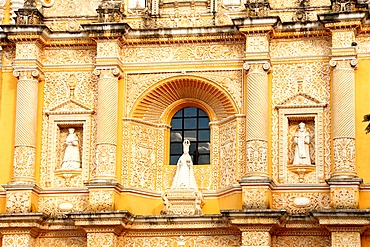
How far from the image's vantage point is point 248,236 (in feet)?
75.6

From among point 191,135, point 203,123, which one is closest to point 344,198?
point 203,123

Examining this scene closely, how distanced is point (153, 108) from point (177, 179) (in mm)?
1893

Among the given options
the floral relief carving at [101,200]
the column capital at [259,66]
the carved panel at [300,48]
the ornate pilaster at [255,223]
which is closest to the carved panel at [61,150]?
the floral relief carving at [101,200]

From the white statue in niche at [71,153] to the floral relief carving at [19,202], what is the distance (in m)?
1.17

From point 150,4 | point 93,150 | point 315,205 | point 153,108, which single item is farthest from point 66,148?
point 315,205

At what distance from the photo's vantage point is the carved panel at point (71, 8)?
25531mm

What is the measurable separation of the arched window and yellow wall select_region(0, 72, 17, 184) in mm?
3716

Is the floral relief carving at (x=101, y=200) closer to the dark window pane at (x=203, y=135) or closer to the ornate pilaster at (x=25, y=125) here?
the ornate pilaster at (x=25, y=125)

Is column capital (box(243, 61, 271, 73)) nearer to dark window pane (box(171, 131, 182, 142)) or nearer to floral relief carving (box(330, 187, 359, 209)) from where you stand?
dark window pane (box(171, 131, 182, 142))

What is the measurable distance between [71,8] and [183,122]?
12.4ft

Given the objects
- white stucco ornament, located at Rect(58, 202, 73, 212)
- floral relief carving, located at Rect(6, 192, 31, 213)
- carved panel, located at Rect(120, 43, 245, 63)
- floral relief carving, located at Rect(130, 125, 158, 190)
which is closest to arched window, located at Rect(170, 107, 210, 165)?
floral relief carving, located at Rect(130, 125, 158, 190)

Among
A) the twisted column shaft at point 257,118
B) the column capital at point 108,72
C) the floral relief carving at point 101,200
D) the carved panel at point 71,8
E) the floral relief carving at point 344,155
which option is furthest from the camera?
the carved panel at point 71,8

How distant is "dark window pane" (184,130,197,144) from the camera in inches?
995

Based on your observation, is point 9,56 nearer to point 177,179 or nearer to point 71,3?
point 71,3
